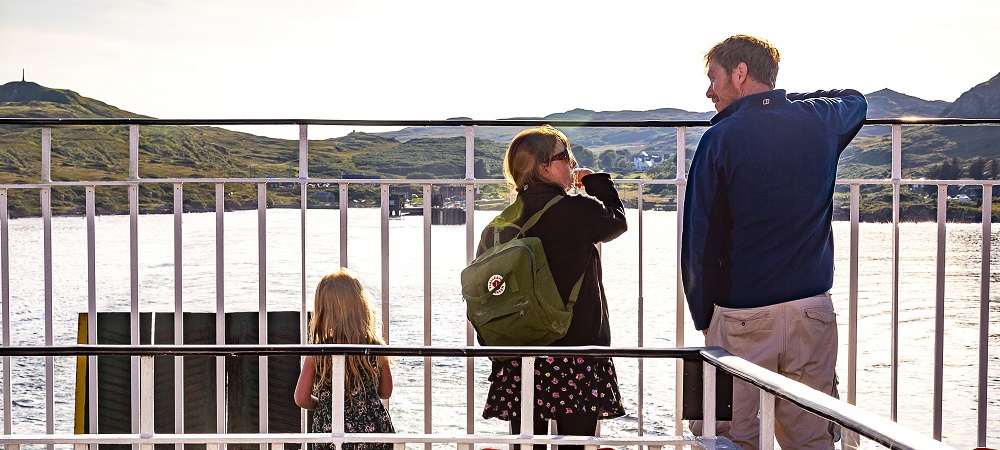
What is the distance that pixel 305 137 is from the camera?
3.24m

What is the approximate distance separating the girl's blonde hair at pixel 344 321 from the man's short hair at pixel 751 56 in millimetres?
1330

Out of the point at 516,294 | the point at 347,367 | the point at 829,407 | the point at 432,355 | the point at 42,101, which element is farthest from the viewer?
the point at 42,101

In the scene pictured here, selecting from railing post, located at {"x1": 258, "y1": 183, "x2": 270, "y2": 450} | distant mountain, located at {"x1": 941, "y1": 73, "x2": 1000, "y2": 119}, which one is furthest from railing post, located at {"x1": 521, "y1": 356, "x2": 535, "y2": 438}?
distant mountain, located at {"x1": 941, "y1": 73, "x2": 1000, "y2": 119}

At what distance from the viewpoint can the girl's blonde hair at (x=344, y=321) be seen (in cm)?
285

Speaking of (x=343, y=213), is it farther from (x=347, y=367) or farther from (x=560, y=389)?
(x=560, y=389)

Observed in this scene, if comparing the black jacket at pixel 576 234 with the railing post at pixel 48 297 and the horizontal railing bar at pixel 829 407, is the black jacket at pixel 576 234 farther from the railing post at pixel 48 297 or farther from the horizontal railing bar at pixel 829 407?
the railing post at pixel 48 297

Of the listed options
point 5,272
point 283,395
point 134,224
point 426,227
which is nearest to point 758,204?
point 426,227

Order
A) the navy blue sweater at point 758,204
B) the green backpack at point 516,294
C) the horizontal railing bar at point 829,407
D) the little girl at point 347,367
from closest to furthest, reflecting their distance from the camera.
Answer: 1. the horizontal railing bar at point 829,407
2. the navy blue sweater at point 758,204
3. the green backpack at point 516,294
4. the little girl at point 347,367

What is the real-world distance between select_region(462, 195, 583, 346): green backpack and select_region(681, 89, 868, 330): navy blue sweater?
0.39m

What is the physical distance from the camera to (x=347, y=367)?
2.84 m

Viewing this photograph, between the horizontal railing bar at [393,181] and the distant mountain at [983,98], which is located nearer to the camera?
the horizontal railing bar at [393,181]

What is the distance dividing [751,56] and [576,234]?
71 centimetres

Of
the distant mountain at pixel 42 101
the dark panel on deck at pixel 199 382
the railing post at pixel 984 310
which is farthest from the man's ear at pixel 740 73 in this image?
the distant mountain at pixel 42 101

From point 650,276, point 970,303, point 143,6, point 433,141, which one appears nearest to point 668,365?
point 650,276
